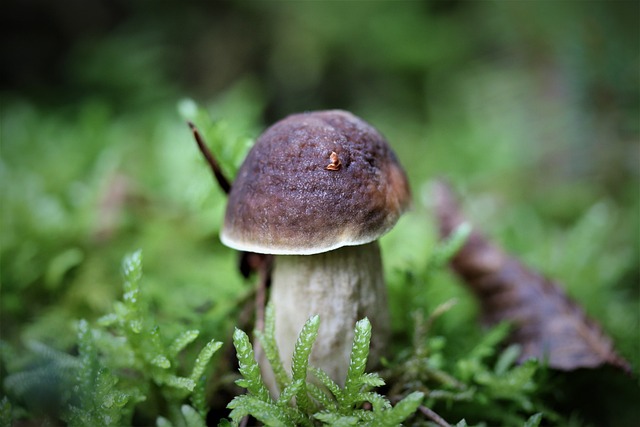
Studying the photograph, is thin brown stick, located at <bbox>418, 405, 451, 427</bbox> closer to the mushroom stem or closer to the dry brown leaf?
A: the mushroom stem

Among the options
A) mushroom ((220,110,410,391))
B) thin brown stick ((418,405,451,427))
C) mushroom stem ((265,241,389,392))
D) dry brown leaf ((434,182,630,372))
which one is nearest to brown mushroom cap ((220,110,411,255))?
mushroom ((220,110,410,391))

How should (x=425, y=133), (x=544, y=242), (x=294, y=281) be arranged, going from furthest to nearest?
(x=425, y=133) < (x=544, y=242) < (x=294, y=281)

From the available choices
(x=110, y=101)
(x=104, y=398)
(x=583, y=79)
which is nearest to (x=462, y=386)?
(x=104, y=398)

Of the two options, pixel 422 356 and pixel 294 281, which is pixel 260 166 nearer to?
pixel 294 281

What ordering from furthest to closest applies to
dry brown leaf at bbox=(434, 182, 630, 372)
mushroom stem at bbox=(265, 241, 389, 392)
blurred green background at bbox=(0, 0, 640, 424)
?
blurred green background at bbox=(0, 0, 640, 424), dry brown leaf at bbox=(434, 182, 630, 372), mushroom stem at bbox=(265, 241, 389, 392)

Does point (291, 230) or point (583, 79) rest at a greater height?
point (583, 79)

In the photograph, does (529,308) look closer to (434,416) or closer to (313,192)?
(434,416)

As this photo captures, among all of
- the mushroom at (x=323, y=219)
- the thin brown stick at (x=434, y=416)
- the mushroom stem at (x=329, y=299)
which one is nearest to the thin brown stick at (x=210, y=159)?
the mushroom at (x=323, y=219)
